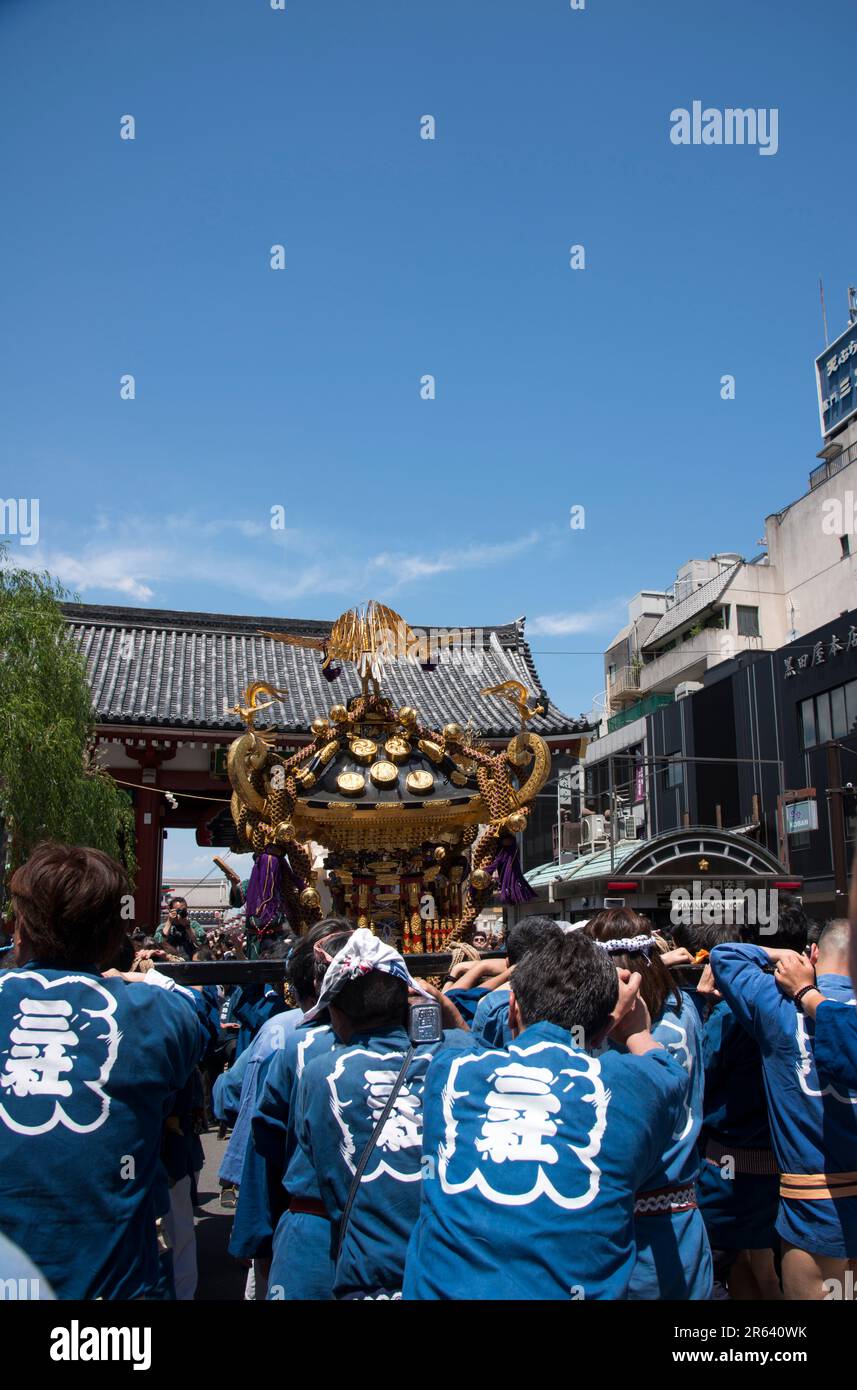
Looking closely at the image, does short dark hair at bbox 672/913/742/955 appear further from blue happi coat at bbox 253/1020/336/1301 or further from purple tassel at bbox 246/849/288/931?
purple tassel at bbox 246/849/288/931

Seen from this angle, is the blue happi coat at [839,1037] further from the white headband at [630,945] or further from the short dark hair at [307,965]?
the short dark hair at [307,965]

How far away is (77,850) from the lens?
2.61 m

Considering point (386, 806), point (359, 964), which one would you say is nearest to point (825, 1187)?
point (359, 964)

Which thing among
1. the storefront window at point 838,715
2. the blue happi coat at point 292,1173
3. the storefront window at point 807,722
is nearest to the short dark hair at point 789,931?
the blue happi coat at point 292,1173

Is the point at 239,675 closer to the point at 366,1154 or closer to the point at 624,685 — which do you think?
the point at 366,1154

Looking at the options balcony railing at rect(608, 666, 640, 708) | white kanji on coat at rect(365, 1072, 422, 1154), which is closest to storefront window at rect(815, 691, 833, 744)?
balcony railing at rect(608, 666, 640, 708)

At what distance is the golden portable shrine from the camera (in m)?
8.00

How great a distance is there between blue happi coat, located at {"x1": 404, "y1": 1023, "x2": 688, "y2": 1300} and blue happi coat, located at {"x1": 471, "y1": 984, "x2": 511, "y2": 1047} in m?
1.33

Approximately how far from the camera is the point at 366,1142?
2652 mm

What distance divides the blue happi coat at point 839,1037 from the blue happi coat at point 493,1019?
107 cm

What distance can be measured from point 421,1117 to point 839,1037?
1.43 m

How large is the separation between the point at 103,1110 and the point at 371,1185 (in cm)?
72

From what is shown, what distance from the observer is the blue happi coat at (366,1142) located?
254 centimetres
